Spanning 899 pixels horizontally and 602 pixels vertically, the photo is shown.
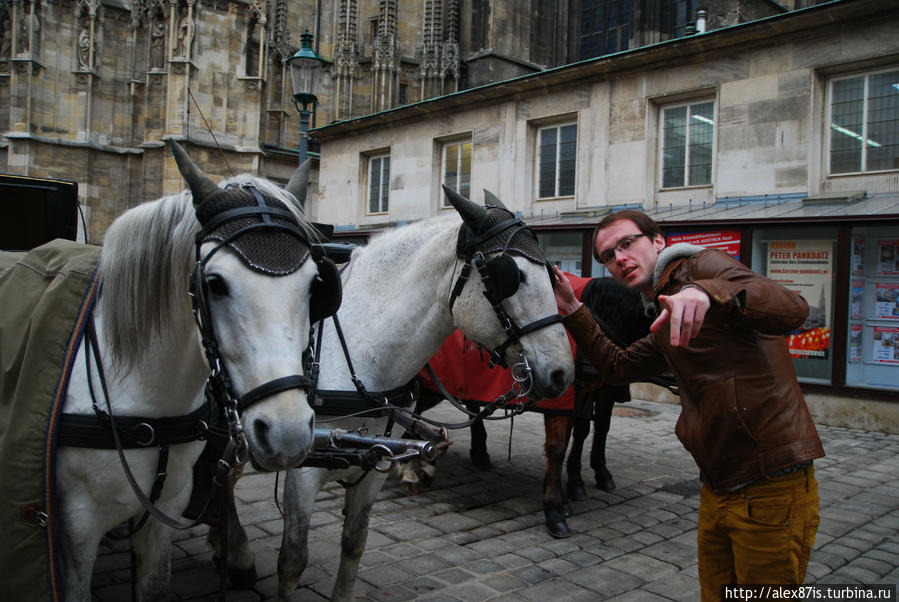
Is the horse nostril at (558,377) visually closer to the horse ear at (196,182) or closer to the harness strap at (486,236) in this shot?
the harness strap at (486,236)

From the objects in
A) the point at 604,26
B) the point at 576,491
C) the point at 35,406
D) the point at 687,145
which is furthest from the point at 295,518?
the point at 604,26

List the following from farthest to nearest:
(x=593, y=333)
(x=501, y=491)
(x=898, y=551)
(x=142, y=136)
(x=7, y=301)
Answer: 1. (x=142, y=136)
2. (x=501, y=491)
3. (x=898, y=551)
4. (x=593, y=333)
5. (x=7, y=301)

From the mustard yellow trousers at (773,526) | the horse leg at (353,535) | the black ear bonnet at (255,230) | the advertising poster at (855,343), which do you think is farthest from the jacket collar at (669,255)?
the advertising poster at (855,343)

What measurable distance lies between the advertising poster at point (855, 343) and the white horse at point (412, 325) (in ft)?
27.5

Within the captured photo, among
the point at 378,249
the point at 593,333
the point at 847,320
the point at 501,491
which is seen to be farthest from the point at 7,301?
the point at 847,320

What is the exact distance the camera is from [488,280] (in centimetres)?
295

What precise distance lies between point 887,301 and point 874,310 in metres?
0.21

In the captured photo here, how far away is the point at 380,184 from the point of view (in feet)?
53.6

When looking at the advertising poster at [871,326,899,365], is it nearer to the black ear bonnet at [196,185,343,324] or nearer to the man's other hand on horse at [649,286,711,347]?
the man's other hand on horse at [649,286,711,347]

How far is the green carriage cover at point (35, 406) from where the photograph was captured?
190cm

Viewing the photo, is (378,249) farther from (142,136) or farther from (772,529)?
(142,136)

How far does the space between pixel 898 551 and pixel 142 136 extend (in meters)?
27.1

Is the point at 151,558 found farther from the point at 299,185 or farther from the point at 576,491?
the point at 576,491

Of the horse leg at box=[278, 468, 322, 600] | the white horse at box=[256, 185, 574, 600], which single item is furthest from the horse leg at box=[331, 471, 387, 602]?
the horse leg at box=[278, 468, 322, 600]
